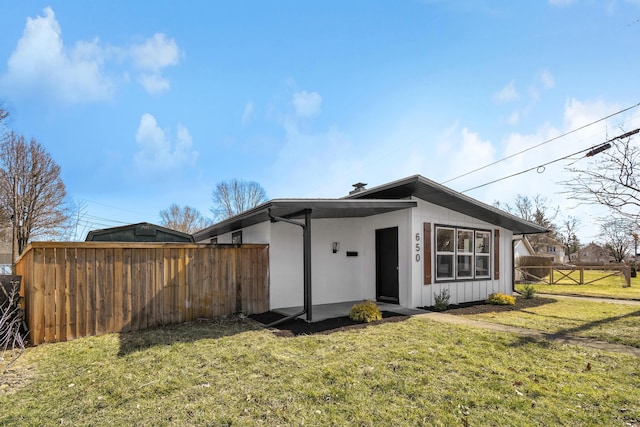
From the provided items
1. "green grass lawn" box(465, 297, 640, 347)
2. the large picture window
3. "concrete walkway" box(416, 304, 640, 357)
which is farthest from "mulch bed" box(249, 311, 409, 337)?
the large picture window

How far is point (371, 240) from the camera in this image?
384 inches

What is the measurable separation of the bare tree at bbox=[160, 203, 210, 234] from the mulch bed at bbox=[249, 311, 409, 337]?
29455 millimetres

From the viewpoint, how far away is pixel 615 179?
10.6 meters

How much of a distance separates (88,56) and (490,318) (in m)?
13.5

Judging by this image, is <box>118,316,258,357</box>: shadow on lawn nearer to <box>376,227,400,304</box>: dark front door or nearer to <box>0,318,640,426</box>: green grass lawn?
<box>0,318,640,426</box>: green grass lawn

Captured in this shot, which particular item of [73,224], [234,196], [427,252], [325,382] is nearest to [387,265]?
[427,252]

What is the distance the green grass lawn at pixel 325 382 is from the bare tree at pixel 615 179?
26.9 feet

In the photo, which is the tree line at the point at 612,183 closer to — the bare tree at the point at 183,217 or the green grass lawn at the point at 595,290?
the green grass lawn at the point at 595,290

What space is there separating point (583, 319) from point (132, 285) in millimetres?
9476

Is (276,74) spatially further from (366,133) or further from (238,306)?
(238,306)

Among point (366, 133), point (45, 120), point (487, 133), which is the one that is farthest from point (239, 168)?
point (487, 133)

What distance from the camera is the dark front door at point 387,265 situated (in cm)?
902

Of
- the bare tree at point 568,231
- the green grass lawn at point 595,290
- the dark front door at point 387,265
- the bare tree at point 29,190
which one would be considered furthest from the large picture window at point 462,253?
the bare tree at point 568,231

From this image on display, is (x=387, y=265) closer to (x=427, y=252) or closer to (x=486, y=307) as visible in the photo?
(x=427, y=252)
